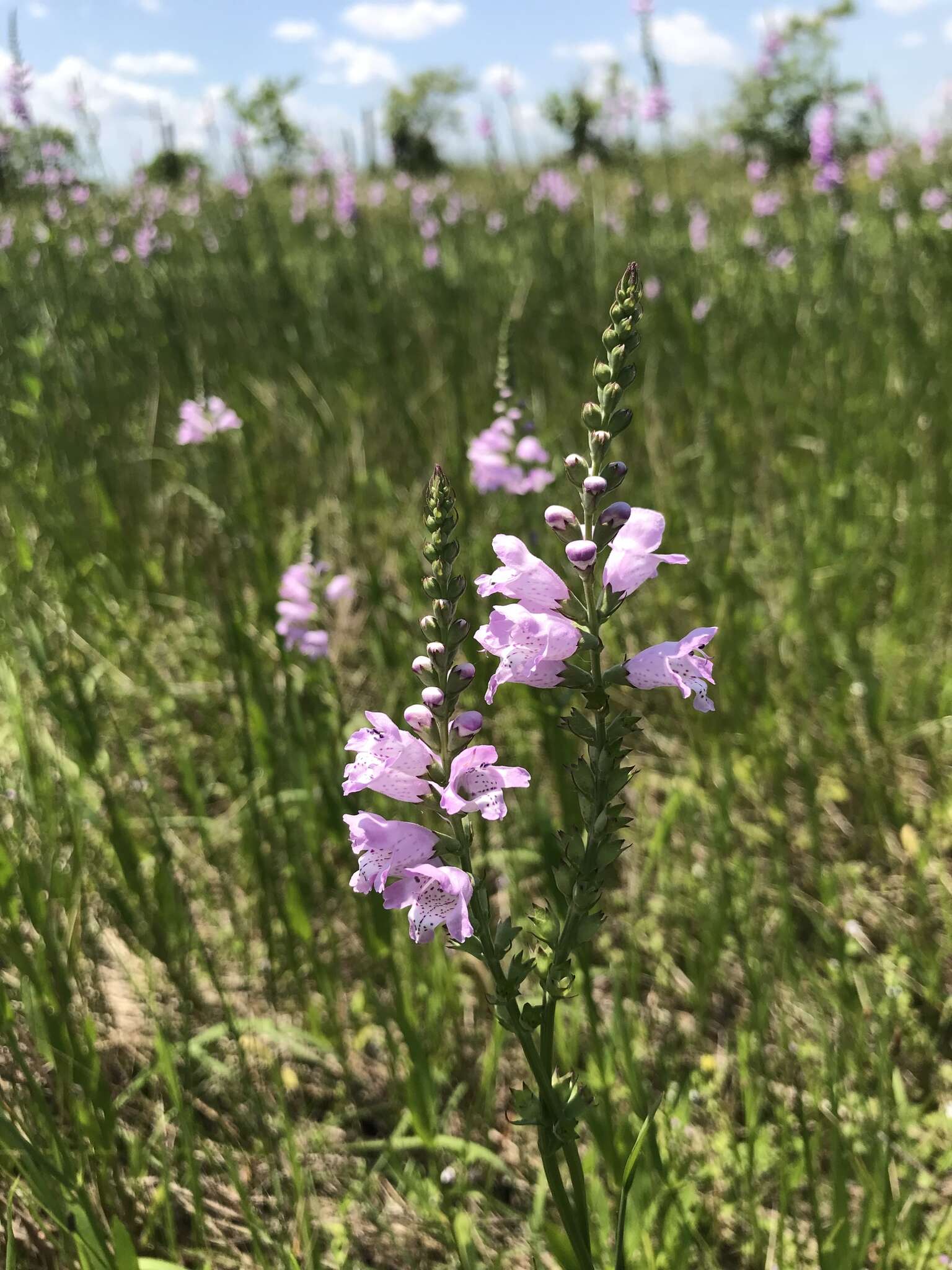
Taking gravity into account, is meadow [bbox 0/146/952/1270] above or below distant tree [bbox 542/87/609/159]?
below

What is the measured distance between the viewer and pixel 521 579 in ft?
3.81

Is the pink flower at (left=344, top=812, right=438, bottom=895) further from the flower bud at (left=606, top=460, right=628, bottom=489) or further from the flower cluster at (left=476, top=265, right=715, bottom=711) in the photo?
the flower bud at (left=606, top=460, right=628, bottom=489)

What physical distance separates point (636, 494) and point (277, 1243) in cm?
329

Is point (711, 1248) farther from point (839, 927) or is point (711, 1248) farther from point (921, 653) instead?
point (921, 653)

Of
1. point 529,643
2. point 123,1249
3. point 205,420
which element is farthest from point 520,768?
point 205,420

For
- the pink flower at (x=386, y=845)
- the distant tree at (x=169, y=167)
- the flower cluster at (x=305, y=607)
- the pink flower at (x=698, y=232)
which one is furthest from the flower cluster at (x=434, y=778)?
the distant tree at (x=169, y=167)

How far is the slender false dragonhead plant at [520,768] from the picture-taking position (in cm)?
106

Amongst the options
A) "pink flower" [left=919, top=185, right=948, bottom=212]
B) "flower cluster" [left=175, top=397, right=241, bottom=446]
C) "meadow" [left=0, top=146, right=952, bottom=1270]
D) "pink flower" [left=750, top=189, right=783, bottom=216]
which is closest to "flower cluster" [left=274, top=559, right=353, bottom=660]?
"meadow" [left=0, top=146, right=952, bottom=1270]

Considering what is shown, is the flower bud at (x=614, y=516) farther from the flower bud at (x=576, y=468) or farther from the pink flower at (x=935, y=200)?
the pink flower at (x=935, y=200)

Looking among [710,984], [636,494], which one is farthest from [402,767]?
[636,494]

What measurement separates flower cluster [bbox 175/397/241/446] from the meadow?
0.43ft

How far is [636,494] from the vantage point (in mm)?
4129

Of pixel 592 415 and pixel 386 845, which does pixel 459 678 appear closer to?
pixel 386 845

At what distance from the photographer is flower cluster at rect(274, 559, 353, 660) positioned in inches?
107
